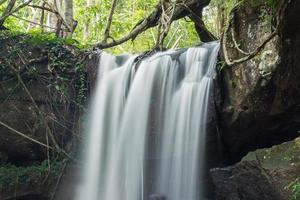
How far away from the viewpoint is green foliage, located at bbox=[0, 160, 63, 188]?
673 cm

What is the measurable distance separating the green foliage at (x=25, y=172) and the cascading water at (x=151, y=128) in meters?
0.53

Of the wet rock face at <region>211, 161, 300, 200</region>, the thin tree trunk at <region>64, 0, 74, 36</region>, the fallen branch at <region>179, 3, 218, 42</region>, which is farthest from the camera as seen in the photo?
the thin tree trunk at <region>64, 0, 74, 36</region>

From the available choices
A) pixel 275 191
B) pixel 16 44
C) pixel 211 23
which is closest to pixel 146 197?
pixel 275 191

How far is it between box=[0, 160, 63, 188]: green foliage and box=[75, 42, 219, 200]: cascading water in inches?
20.9

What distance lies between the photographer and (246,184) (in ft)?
20.0

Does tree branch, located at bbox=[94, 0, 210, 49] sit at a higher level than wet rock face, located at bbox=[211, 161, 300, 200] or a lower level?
higher

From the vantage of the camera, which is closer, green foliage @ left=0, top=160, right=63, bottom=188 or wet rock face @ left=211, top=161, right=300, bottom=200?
wet rock face @ left=211, top=161, right=300, bottom=200

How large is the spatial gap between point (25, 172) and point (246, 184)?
354cm

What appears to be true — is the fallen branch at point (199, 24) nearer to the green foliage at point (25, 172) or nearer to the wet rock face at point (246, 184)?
the wet rock face at point (246, 184)

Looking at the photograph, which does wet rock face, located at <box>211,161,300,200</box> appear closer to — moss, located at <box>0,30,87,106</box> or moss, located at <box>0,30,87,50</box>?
moss, located at <box>0,30,87,106</box>

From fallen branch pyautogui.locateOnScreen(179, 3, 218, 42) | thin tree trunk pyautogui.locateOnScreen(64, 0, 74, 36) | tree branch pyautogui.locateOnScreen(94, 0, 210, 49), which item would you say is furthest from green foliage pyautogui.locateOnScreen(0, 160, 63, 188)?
fallen branch pyautogui.locateOnScreen(179, 3, 218, 42)

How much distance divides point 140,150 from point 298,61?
3.03 metres

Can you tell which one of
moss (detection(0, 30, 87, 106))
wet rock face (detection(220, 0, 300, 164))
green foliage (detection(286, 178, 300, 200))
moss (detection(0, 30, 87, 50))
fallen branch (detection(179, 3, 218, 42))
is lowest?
green foliage (detection(286, 178, 300, 200))

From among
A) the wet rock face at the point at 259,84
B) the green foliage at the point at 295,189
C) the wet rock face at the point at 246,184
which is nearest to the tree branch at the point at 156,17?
the wet rock face at the point at 259,84
